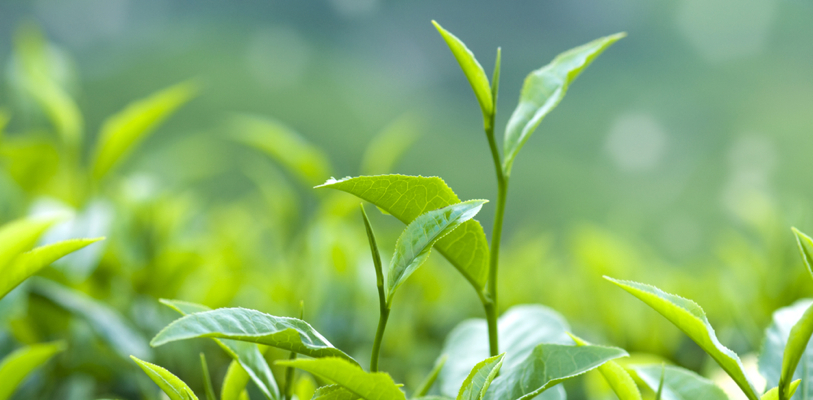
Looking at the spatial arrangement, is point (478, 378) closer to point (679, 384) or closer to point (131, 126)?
point (679, 384)

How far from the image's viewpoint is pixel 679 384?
33 cm

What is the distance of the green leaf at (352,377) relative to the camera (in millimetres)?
223

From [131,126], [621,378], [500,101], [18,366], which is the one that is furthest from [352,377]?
[500,101]

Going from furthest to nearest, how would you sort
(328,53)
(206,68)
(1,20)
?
1. (328,53)
2. (206,68)
3. (1,20)

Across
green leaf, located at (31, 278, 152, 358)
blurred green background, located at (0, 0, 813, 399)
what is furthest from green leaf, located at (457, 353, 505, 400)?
blurred green background, located at (0, 0, 813, 399)

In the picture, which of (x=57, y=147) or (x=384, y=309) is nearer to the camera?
(x=384, y=309)

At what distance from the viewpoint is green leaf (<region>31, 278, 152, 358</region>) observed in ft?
1.70

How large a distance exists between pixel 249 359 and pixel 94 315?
1.05 ft

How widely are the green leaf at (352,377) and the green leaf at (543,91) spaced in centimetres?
14

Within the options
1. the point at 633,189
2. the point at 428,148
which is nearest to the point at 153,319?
the point at 428,148

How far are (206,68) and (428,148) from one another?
5.46 ft

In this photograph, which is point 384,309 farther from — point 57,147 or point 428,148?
point 428,148

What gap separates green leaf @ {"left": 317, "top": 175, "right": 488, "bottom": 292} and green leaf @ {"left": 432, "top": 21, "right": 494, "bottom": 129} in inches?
2.4

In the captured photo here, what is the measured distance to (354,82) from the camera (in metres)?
3.84
